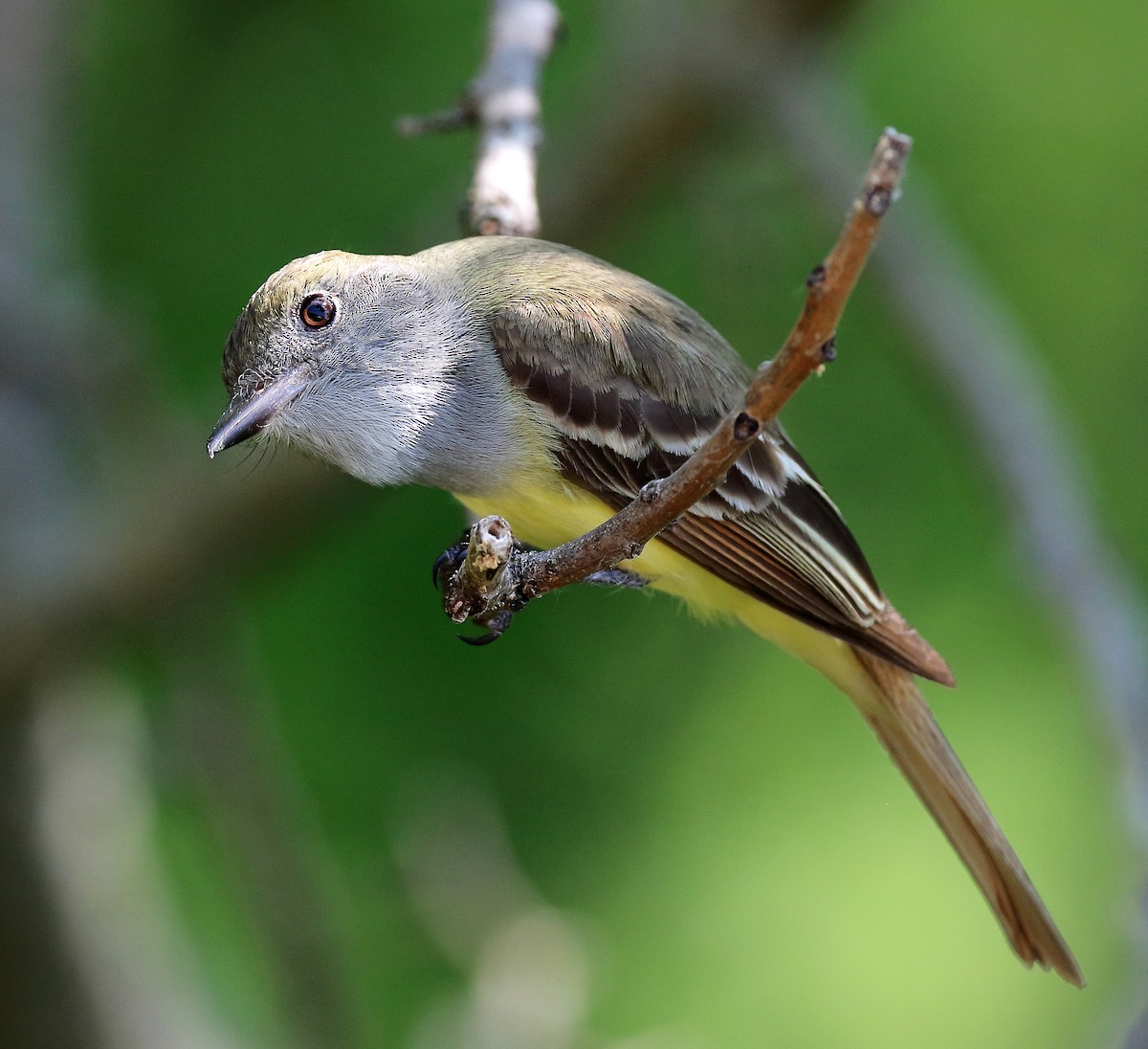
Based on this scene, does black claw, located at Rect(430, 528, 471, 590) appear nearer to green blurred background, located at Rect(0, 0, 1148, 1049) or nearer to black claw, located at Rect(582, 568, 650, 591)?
black claw, located at Rect(582, 568, 650, 591)

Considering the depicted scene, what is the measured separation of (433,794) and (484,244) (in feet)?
7.44

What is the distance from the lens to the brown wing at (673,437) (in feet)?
9.20

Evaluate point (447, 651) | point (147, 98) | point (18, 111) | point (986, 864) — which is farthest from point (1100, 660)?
point (147, 98)

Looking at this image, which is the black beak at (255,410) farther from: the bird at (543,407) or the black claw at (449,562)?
the black claw at (449,562)

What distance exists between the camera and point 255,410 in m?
2.70

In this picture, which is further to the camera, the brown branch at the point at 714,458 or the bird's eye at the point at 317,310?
the bird's eye at the point at 317,310

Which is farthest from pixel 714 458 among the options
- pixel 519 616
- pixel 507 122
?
pixel 519 616

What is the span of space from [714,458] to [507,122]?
192 cm

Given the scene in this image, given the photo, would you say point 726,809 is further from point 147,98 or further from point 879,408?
point 147,98

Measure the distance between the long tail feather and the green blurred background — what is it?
2.29ft

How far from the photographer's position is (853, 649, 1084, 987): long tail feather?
3135mm

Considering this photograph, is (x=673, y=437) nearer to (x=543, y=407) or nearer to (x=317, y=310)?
(x=543, y=407)

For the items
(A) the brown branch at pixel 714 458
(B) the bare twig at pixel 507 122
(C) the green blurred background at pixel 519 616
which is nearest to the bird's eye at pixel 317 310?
(B) the bare twig at pixel 507 122

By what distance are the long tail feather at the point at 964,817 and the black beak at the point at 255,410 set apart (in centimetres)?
146
